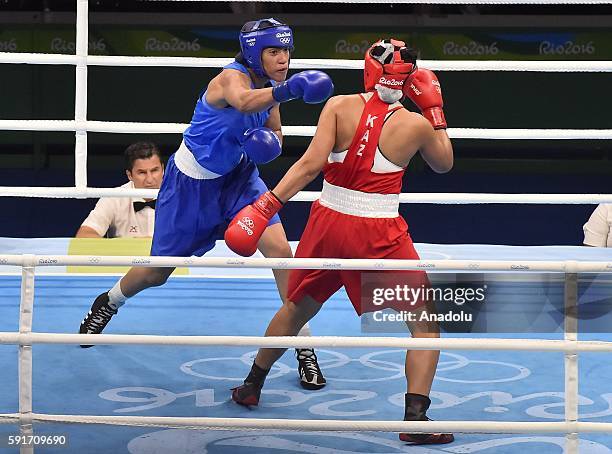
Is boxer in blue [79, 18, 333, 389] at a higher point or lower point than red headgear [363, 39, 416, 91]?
lower

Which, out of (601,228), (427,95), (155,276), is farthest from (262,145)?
(601,228)

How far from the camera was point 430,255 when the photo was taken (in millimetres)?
4348

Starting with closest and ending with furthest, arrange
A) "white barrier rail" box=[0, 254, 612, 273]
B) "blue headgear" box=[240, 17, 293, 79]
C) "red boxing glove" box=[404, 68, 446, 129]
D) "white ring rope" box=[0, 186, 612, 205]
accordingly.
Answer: "white barrier rail" box=[0, 254, 612, 273], "red boxing glove" box=[404, 68, 446, 129], "blue headgear" box=[240, 17, 293, 79], "white ring rope" box=[0, 186, 612, 205]

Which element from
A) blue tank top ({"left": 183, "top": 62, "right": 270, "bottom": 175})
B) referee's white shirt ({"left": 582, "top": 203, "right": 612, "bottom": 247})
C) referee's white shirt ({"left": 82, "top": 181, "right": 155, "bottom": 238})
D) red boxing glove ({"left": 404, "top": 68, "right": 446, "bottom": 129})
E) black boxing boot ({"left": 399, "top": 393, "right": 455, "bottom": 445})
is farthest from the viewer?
referee's white shirt ({"left": 582, "top": 203, "right": 612, "bottom": 247})

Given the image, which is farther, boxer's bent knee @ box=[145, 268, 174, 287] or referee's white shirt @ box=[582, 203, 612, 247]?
referee's white shirt @ box=[582, 203, 612, 247]

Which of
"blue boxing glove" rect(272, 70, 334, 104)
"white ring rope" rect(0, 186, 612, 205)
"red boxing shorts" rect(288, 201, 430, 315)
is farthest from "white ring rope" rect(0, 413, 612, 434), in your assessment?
"white ring rope" rect(0, 186, 612, 205)

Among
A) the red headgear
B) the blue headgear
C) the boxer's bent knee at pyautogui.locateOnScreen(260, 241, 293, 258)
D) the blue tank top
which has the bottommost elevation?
the boxer's bent knee at pyautogui.locateOnScreen(260, 241, 293, 258)

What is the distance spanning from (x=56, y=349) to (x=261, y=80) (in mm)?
1087

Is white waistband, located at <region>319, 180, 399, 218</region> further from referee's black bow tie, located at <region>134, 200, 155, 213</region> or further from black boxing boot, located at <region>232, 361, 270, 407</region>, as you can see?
referee's black bow tie, located at <region>134, 200, 155, 213</region>

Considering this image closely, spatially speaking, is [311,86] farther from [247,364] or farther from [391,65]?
[247,364]

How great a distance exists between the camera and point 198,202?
3.29 m

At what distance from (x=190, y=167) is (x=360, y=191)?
0.69m

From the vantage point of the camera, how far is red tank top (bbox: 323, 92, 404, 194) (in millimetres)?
2797

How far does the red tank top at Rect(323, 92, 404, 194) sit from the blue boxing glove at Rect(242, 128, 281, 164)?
0.64ft
